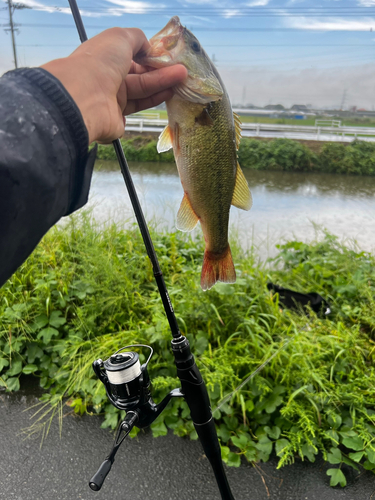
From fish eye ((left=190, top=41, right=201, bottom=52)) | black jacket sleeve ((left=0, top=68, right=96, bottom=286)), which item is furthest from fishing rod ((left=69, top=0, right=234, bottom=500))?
black jacket sleeve ((left=0, top=68, right=96, bottom=286))

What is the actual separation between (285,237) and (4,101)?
15.1 ft

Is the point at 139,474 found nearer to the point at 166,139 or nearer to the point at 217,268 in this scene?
the point at 217,268

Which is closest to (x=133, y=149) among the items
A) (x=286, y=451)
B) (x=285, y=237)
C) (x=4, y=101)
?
(x=285, y=237)

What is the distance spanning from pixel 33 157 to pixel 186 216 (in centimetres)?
68

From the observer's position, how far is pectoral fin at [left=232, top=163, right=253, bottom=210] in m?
1.20

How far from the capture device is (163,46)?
42.4 inches

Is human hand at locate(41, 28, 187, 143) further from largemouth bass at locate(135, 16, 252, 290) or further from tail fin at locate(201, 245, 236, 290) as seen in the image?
tail fin at locate(201, 245, 236, 290)

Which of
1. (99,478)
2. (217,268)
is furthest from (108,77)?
(99,478)

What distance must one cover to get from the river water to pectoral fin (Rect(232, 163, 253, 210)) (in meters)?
2.38

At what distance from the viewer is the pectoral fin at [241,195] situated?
120 centimetres

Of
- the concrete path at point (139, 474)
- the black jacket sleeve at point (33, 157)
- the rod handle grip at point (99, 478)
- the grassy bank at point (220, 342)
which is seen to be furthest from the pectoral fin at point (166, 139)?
the concrete path at point (139, 474)

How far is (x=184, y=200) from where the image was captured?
3.93ft

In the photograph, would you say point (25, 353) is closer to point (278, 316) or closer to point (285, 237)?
point (278, 316)

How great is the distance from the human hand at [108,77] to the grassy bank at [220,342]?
164cm
